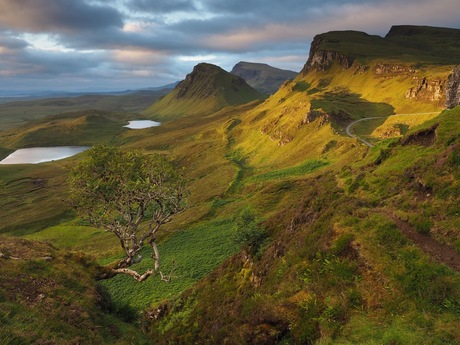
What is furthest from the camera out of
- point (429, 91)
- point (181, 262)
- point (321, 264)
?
point (429, 91)

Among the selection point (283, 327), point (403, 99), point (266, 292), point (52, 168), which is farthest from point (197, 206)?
point (52, 168)

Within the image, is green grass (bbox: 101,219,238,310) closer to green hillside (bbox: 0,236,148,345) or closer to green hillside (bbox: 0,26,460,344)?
green hillside (bbox: 0,26,460,344)

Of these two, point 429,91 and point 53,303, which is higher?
point 429,91

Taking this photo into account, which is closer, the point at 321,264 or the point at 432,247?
the point at 432,247

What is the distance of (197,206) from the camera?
252ft

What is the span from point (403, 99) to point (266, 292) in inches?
4475

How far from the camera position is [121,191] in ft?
107

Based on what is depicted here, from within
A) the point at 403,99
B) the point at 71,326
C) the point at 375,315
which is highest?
the point at 403,99

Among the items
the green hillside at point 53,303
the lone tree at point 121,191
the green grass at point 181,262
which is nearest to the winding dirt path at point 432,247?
the green hillside at point 53,303

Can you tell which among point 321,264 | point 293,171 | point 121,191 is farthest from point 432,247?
point 293,171

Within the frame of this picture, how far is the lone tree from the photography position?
99.6 ft

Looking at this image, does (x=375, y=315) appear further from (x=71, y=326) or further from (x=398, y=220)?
(x=71, y=326)

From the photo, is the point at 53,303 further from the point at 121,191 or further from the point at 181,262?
the point at 181,262

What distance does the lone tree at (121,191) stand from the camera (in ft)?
99.6
